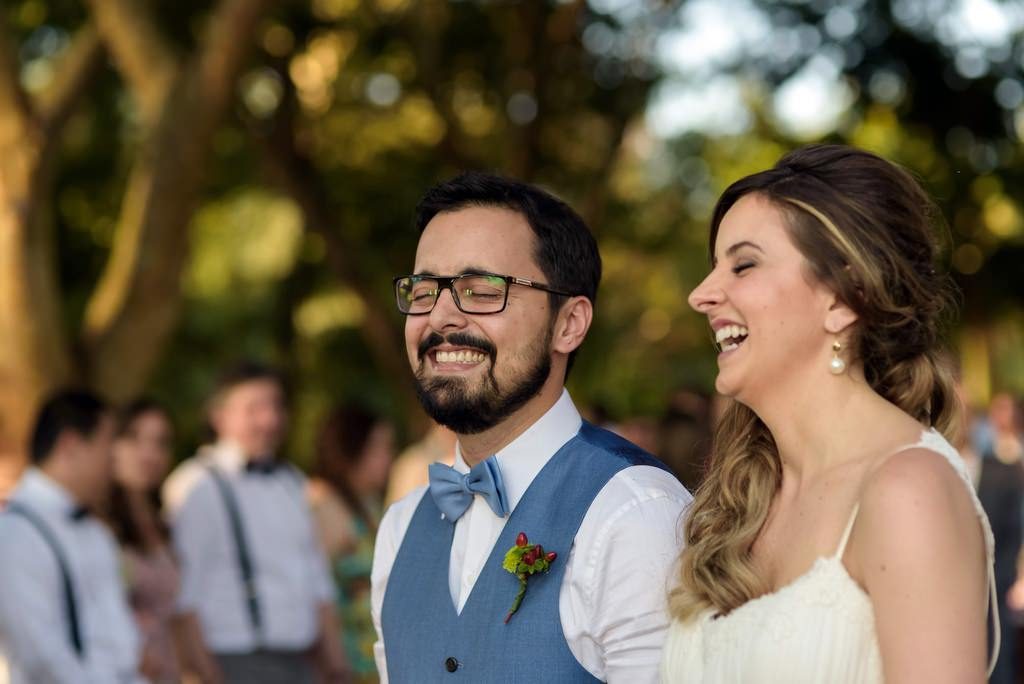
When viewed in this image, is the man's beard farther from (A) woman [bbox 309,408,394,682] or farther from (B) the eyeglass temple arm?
(A) woman [bbox 309,408,394,682]

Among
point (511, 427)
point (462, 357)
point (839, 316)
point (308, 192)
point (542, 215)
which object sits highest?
point (308, 192)

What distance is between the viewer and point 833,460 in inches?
108

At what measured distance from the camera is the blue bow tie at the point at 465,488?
3328 mm

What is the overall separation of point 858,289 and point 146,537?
214 inches

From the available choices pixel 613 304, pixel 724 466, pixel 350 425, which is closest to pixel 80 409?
pixel 350 425

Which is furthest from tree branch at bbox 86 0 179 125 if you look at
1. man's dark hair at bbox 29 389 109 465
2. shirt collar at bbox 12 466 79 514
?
shirt collar at bbox 12 466 79 514

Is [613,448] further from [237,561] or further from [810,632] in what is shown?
[237,561]

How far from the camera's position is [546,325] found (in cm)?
343

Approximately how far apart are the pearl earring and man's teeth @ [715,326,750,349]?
172mm

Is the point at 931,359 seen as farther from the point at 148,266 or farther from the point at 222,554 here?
the point at 148,266

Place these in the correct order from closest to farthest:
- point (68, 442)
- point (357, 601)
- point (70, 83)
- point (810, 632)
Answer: point (810, 632) < point (68, 442) < point (357, 601) < point (70, 83)

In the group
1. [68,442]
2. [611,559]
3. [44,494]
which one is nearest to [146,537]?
[68,442]

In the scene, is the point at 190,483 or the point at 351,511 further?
the point at 351,511

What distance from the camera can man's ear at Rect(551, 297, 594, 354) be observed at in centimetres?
348
